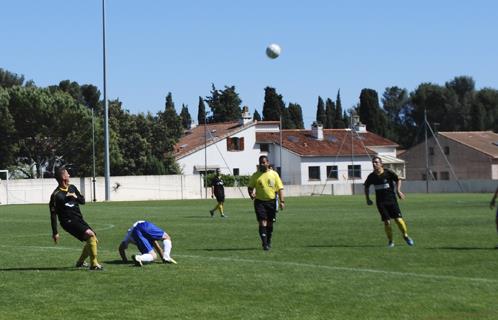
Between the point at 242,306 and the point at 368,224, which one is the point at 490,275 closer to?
the point at 242,306

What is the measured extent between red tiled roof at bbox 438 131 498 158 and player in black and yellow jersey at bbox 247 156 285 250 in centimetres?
7575

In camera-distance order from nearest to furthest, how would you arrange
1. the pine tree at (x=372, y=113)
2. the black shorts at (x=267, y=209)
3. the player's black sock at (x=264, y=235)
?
the player's black sock at (x=264, y=235) → the black shorts at (x=267, y=209) → the pine tree at (x=372, y=113)

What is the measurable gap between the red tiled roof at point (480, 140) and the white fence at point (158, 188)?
47.4 feet

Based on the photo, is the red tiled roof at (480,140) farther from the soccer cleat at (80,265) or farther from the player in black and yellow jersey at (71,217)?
the player in black and yellow jersey at (71,217)

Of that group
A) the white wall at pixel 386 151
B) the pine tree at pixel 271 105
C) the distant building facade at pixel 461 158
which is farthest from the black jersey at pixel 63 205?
the pine tree at pixel 271 105

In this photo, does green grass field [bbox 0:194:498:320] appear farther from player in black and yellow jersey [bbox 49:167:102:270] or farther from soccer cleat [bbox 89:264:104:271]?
player in black and yellow jersey [bbox 49:167:102:270]

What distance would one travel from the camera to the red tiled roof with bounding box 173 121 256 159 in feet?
303

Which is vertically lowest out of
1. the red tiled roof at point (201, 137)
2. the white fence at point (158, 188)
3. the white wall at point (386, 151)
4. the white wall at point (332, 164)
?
the white fence at point (158, 188)

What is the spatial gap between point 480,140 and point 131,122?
38.5 metres

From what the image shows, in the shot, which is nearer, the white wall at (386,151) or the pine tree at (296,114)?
the white wall at (386,151)

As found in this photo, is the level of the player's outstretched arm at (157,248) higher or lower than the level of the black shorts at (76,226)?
lower

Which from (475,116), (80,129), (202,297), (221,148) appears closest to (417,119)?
(475,116)

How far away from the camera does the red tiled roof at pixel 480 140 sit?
9278 centimetres

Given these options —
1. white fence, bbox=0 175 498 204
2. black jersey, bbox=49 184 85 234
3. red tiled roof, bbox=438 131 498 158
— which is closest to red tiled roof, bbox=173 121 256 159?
white fence, bbox=0 175 498 204
